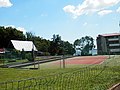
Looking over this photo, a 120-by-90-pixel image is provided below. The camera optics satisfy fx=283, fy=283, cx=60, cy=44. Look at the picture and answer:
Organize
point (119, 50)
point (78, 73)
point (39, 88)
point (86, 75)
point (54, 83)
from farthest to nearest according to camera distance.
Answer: point (119, 50), point (86, 75), point (78, 73), point (54, 83), point (39, 88)

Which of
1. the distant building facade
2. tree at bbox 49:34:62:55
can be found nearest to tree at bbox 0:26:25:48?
tree at bbox 49:34:62:55

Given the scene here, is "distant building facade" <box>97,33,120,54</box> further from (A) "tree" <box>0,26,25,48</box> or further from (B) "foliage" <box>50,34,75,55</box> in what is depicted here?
(A) "tree" <box>0,26,25,48</box>

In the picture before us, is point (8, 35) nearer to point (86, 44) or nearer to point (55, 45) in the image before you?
point (55, 45)

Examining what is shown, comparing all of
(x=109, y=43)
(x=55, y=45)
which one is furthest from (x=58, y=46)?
(x=109, y=43)

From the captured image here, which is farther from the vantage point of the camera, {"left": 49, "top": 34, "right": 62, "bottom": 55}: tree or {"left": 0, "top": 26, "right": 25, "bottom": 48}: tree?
{"left": 49, "top": 34, "right": 62, "bottom": 55}: tree

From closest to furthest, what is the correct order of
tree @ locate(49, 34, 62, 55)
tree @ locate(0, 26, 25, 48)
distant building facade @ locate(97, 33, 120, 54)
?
tree @ locate(0, 26, 25, 48)
tree @ locate(49, 34, 62, 55)
distant building facade @ locate(97, 33, 120, 54)

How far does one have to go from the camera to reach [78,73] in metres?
9.64

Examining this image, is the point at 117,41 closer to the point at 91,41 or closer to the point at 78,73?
the point at 91,41

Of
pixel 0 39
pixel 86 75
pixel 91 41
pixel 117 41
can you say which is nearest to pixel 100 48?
pixel 117 41

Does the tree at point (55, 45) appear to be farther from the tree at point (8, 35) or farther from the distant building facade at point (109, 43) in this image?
the distant building facade at point (109, 43)

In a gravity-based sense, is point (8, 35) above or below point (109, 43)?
above

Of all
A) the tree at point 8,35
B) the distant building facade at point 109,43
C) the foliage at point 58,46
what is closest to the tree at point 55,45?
the foliage at point 58,46

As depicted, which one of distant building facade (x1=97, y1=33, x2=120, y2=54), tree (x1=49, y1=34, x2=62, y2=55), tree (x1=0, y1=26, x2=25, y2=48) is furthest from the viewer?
distant building facade (x1=97, y1=33, x2=120, y2=54)

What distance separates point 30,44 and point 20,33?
15111 millimetres
